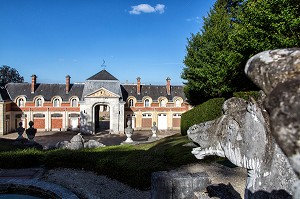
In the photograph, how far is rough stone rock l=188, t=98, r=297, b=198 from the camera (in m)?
2.04

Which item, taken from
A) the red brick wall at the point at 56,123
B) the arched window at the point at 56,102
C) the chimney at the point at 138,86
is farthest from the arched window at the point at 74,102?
the chimney at the point at 138,86

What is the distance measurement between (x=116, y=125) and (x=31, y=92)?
12316mm

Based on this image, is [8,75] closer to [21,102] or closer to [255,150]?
[21,102]

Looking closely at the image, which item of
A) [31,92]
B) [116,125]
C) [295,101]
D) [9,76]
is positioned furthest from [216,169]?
[9,76]

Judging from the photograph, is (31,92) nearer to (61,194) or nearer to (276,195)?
(61,194)

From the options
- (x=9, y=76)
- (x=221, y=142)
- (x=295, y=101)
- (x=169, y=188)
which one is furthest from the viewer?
(x=9, y=76)

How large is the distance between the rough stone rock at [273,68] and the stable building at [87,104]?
3110 centimetres

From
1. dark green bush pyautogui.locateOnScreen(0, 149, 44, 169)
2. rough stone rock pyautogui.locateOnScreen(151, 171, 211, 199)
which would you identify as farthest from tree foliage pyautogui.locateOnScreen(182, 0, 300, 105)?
dark green bush pyautogui.locateOnScreen(0, 149, 44, 169)

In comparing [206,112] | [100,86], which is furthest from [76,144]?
[100,86]

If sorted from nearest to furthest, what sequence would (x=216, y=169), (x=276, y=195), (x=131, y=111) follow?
(x=276, y=195) < (x=216, y=169) < (x=131, y=111)

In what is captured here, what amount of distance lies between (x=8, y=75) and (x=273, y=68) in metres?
61.8

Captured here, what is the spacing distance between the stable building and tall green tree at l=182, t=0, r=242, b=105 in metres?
10.7

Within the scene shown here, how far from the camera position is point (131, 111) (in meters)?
34.4

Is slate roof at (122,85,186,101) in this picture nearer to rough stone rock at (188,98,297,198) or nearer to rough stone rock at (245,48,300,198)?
rough stone rock at (188,98,297,198)
